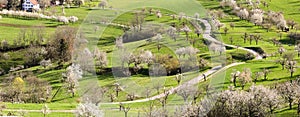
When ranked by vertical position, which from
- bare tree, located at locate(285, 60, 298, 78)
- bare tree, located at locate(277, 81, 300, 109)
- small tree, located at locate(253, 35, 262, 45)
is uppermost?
small tree, located at locate(253, 35, 262, 45)

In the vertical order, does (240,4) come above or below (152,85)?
above

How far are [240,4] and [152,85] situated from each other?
112m

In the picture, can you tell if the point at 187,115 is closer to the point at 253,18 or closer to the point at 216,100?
the point at 216,100

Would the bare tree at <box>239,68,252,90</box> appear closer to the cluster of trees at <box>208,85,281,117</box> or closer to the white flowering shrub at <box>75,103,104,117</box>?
the cluster of trees at <box>208,85,281,117</box>

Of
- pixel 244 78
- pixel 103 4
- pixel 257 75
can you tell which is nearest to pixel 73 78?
pixel 244 78

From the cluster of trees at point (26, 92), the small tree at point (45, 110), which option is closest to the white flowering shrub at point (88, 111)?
the small tree at point (45, 110)

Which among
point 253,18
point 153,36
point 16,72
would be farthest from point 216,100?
point 253,18

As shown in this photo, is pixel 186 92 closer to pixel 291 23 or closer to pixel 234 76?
pixel 234 76

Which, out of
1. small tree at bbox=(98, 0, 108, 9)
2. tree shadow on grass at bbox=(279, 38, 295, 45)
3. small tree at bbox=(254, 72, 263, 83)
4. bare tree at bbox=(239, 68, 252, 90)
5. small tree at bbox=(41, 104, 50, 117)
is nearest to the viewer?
small tree at bbox=(41, 104, 50, 117)

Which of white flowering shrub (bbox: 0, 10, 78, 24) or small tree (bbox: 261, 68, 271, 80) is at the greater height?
white flowering shrub (bbox: 0, 10, 78, 24)

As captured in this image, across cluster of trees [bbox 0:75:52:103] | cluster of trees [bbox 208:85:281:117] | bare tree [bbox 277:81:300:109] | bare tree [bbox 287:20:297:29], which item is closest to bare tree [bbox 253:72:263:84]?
bare tree [bbox 277:81:300:109]

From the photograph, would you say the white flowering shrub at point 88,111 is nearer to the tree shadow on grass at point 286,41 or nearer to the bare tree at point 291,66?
the bare tree at point 291,66

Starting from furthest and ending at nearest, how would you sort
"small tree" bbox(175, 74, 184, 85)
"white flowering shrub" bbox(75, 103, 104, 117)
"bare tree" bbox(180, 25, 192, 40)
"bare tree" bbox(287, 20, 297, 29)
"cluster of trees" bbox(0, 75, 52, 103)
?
"bare tree" bbox(287, 20, 297, 29) < "bare tree" bbox(180, 25, 192, 40) < "small tree" bbox(175, 74, 184, 85) < "cluster of trees" bbox(0, 75, 52, 103) < "white flowering shrub" bbox(75, 103, 104, 117)

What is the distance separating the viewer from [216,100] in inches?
2152
